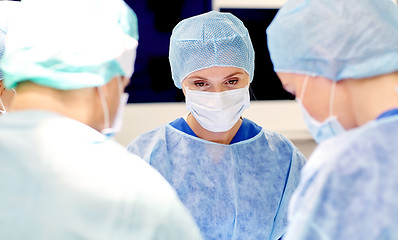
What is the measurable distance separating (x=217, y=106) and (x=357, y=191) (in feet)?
3.22

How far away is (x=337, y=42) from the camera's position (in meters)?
1.07

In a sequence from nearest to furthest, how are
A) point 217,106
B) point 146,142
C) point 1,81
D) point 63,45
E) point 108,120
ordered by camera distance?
point 63,45 < point 108,120 < point 1,81 < point 217,106 < point 146,142

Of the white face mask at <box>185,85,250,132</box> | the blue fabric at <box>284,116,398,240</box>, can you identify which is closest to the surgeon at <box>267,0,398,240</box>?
the blue fabric at <box>284,116,398,240</box>

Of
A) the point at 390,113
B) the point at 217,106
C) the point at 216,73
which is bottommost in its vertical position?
the point at 217,106

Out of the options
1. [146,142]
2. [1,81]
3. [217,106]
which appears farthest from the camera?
[146,142]

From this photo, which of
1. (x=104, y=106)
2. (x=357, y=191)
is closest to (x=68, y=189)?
(x=104, y=106)

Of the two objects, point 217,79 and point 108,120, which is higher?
point 108,120

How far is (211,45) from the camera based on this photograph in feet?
6.04

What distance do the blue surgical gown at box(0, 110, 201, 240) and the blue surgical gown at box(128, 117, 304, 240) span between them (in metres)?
0.82

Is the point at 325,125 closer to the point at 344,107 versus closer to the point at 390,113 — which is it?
the point at 344,107

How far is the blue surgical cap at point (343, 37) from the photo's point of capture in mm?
1059

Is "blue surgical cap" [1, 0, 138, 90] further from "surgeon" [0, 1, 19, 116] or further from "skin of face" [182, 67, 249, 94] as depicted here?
"skin of face" [182, 67, 249, 94]

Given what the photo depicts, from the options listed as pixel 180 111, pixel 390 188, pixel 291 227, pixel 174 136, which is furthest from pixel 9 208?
pixel 180 111

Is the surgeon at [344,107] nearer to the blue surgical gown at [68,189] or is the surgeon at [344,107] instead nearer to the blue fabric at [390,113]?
the blue fabric at [390,113]
